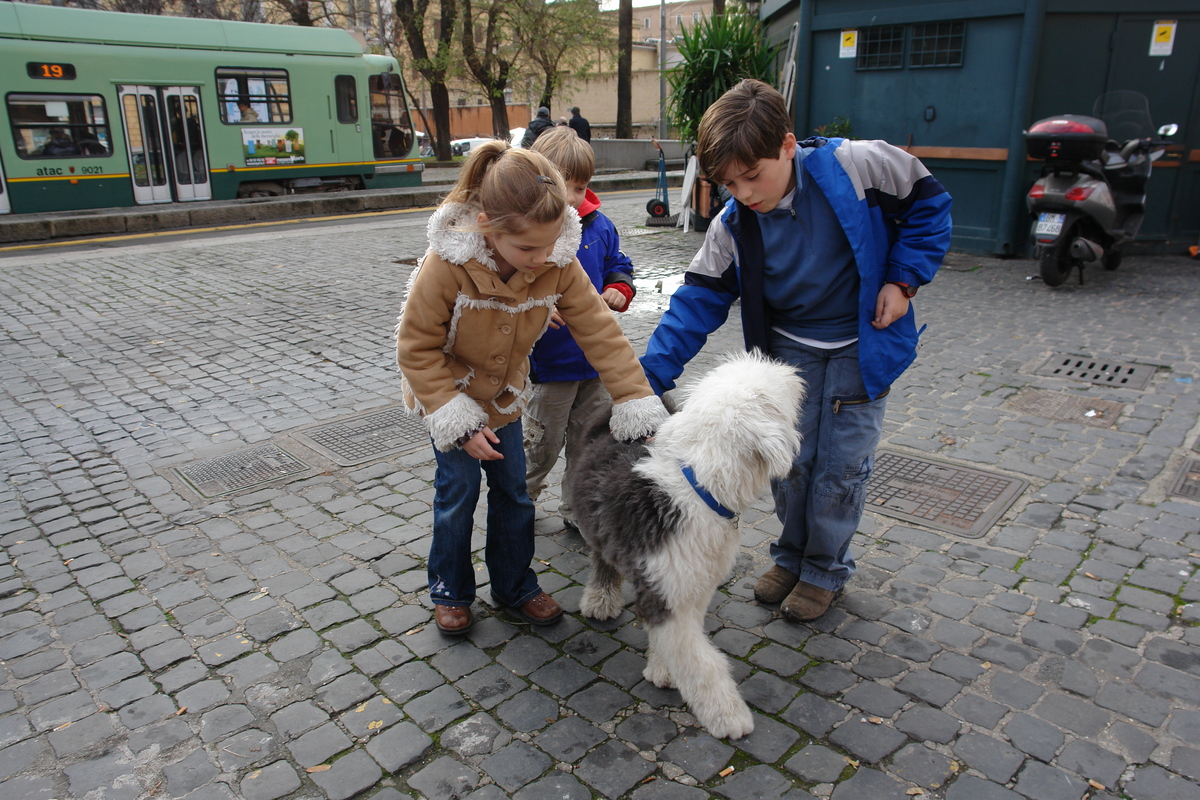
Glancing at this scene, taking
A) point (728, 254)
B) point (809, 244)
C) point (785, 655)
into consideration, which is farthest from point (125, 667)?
point (809, 244)

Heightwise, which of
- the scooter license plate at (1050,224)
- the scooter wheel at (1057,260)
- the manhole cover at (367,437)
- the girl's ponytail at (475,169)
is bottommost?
the manhole cover at (367,437)

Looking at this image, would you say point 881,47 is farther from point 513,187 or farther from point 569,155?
point 513,187

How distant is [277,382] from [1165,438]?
6.04m

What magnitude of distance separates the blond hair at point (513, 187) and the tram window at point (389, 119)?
16997mm

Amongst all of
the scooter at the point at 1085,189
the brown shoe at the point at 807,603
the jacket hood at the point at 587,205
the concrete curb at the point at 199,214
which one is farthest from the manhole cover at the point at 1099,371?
the concrete curb at the point at 199,214

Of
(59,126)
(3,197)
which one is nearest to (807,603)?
(59,126)

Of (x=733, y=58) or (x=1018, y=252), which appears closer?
(x=1018, y=252)

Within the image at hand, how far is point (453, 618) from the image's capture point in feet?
9.99

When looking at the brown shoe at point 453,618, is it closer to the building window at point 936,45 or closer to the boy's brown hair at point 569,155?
the boy's brown hair at point 569,155

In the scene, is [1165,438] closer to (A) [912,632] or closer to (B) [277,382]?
(A) [912,632]

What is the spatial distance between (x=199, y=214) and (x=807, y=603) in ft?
47.8

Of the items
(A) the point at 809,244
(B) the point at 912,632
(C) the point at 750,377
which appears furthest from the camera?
(B) the point at 912,632

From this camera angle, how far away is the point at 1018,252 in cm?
1004

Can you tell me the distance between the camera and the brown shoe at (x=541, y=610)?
10.2ft
